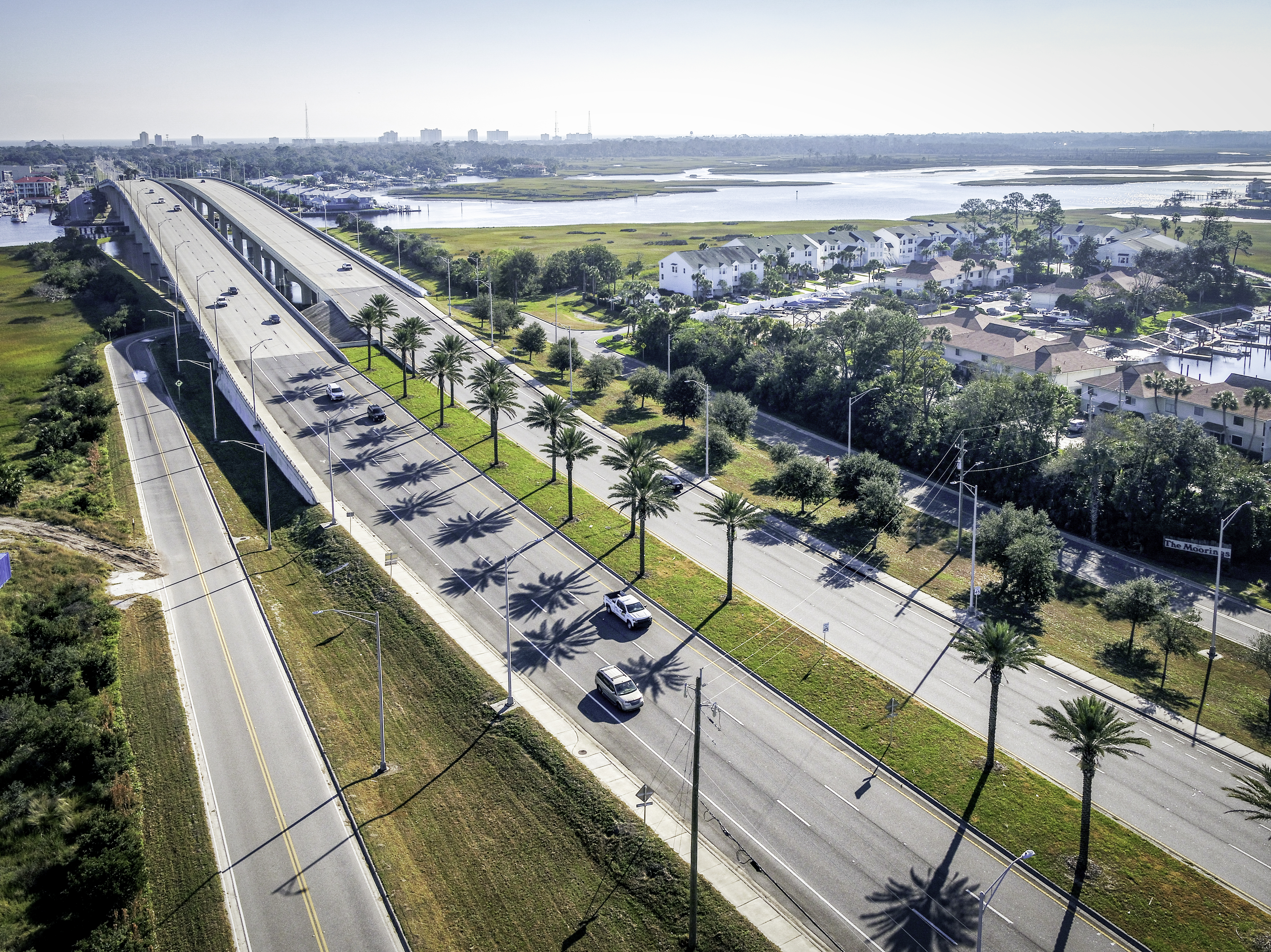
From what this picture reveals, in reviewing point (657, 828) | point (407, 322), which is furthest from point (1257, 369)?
point (657, 828)

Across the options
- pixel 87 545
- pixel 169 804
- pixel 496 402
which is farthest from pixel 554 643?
pixel 87 545

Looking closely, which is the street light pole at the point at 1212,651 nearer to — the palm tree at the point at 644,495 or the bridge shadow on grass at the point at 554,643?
the palm tree at the point at 644,495

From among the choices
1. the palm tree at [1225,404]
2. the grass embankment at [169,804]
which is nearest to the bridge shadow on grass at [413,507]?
the grass embankment at [169,804]

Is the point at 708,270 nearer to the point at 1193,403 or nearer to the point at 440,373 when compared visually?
the point at 440,373

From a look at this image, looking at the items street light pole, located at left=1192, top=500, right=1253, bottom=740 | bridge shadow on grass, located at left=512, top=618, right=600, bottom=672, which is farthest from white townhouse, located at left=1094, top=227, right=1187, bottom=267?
bridge shadow on grass, located at left=512, top=618, right=600, bottom=672

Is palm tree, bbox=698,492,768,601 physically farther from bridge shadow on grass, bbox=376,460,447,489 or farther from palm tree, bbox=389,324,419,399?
palm tree, bbox=389,324,419,399

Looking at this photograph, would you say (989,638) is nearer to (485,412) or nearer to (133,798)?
(133,798)
